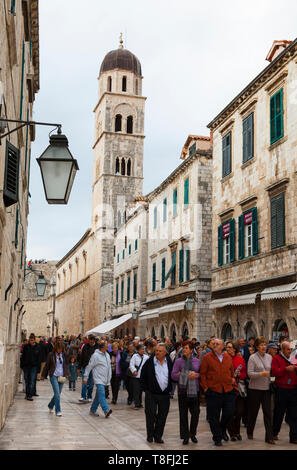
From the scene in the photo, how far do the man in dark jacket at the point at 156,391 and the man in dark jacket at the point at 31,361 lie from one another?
769 cm

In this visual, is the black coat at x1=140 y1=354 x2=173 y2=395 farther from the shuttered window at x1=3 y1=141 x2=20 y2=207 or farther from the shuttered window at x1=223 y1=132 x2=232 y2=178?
the shuttered window at x1=223 y1=132 x2=232 y2=178

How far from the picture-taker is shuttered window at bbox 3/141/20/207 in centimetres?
810

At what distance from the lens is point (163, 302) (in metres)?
32.8

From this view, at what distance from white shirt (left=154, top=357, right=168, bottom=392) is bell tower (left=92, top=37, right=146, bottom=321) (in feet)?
146

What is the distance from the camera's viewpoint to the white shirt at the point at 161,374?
1034 cm

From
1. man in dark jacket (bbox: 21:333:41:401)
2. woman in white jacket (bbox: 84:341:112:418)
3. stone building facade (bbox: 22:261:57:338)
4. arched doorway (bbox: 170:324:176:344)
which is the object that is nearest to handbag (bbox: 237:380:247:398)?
woman in white jacket (bbox: 84:341:112:418)

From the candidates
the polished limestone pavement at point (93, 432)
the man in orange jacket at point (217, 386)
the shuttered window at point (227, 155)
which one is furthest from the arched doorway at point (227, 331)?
the man in orange jacket at point (217, 386)

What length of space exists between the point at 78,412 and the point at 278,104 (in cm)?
1179

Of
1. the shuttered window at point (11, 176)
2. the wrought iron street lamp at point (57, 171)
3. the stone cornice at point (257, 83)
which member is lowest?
the wrought iron street lamp at point (57, 171)

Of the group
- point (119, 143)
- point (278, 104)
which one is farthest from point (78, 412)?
→ point (119, 143)

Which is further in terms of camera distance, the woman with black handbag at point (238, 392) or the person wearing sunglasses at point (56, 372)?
the person wearing sunglasses at point (56, 372)

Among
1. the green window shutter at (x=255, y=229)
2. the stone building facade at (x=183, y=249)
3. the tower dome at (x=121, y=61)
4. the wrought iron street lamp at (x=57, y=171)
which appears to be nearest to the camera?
the wrought iron street lamp at (x=57, y=171)

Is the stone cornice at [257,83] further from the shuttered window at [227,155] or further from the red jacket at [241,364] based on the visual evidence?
the red jacket at [241,364]
